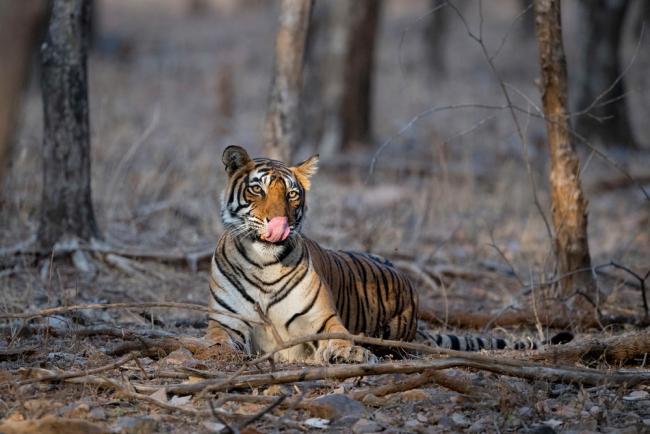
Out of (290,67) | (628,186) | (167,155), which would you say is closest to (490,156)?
(628,186)

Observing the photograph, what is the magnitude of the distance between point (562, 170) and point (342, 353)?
8.03 ft

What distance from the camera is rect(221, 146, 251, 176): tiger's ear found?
5688mm

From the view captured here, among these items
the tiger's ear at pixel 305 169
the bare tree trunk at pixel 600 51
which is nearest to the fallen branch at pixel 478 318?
the tiger's ear at pixel 305 169

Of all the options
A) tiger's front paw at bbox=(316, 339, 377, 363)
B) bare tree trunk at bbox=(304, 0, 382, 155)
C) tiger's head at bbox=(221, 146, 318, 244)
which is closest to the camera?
tiger's front paw at bbox=(316, 339, 377, 363)

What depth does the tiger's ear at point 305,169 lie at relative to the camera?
19.3 ft

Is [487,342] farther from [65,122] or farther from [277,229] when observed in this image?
[65,122]

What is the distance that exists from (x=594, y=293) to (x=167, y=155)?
557cm

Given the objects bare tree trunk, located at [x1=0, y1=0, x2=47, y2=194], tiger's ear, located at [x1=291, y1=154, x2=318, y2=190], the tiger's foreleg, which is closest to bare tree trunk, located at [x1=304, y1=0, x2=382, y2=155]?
tiger's ear, located at [x1=291, y1=154, x2=318, y2=190]

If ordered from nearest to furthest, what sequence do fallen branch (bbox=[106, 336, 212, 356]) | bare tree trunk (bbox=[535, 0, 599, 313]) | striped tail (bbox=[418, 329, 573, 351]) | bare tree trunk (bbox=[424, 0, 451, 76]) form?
fallen branch (bbox=[106, 336, 212, 356])
striped tail (bbox=[418, 329, 573, 351])
bare tree trunk (bbox=[535, 0, 599, 313])
bare tree trunk (bbox=[424, 0, 451, 76])

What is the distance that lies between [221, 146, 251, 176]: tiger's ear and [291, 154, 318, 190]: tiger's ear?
11.8 inches

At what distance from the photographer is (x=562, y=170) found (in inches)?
274

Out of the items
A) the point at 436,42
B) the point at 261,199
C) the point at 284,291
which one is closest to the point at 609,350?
the point at 284,291

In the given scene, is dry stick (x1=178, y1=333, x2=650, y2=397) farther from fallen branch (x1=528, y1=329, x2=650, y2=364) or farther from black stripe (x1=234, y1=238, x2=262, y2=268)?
black stripe (x1=234, y1=238, x2=262, y2=268)

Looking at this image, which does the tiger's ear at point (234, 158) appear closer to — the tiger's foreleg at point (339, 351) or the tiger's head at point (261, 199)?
the tiger's head at point (261, 199)
